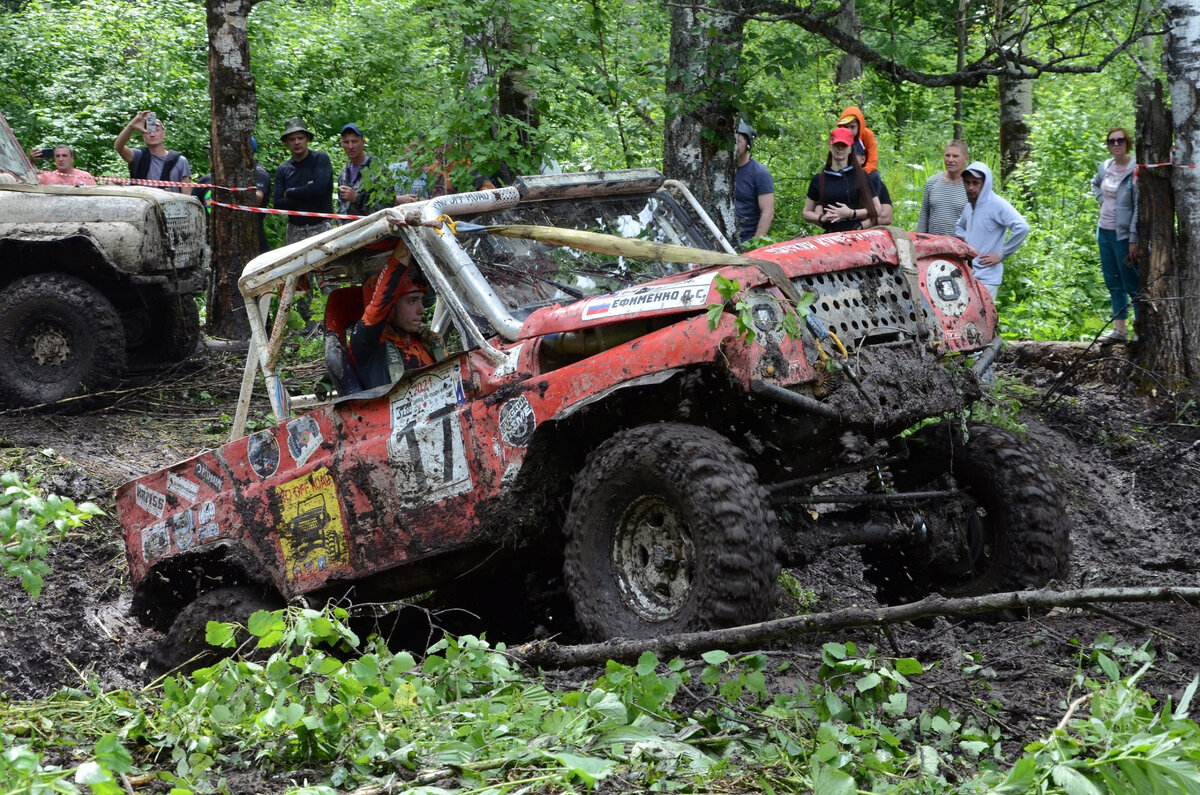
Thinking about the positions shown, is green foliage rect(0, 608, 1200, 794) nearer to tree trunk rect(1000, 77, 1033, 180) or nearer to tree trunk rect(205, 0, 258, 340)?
tree trunk rect(205, 0, 258, 340)

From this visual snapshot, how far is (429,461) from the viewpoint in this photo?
518 centimetres

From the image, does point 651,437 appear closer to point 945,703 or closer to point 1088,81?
point 945,703

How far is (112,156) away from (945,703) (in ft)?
60.9

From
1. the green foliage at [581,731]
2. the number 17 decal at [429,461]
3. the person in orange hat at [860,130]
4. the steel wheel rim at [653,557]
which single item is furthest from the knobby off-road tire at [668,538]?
the person in orange hat at [860,130]

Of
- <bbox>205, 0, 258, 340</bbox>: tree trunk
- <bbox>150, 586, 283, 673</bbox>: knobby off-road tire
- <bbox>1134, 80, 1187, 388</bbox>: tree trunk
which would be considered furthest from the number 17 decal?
<bbox>205, 0, 258, 340</bbox>: tree trunk

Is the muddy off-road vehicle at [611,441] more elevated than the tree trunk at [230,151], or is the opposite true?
the tree trunk at [230,151]

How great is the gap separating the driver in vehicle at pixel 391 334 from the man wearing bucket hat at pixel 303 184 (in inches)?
238

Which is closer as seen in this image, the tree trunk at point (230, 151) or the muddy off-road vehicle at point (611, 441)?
the muddy off-road vehicle at point (611, 441)

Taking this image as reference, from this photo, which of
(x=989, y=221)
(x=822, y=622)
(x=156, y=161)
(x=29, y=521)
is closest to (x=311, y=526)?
(x=29, y=521)

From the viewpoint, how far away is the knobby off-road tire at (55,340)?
926 cm

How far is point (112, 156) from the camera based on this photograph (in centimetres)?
1955

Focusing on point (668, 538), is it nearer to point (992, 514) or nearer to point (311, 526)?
point (992, 514)

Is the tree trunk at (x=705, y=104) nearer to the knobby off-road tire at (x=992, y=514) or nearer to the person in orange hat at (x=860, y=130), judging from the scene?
the person in orange hat at (x=860, y=130)

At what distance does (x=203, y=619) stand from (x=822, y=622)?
325cm
